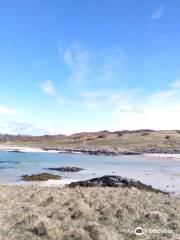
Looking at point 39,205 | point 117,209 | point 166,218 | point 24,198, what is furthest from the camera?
point 24,198

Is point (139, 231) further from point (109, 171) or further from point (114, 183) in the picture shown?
point (109, 171)

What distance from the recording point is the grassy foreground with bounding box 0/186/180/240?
11.8m

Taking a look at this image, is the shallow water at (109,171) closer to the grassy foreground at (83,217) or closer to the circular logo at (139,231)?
the grassy foreground at (83,217)

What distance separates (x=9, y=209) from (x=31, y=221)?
233cm

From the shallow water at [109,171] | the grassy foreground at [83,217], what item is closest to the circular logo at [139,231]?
the grassy foreground at [83,217]

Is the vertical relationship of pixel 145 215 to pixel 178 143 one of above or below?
below

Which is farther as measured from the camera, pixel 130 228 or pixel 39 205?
pixel 39 205

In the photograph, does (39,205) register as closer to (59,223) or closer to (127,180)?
(59,223)

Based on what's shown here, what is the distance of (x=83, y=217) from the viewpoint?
1384 centimetres

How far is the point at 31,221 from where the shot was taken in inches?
509

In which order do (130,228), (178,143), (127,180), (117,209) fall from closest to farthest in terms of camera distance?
(130,228)
(117,209)
(127,180)
(178,143)

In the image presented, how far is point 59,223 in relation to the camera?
12.9m

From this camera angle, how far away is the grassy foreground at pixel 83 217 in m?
11.8

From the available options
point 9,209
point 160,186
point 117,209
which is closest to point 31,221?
point 9,209
